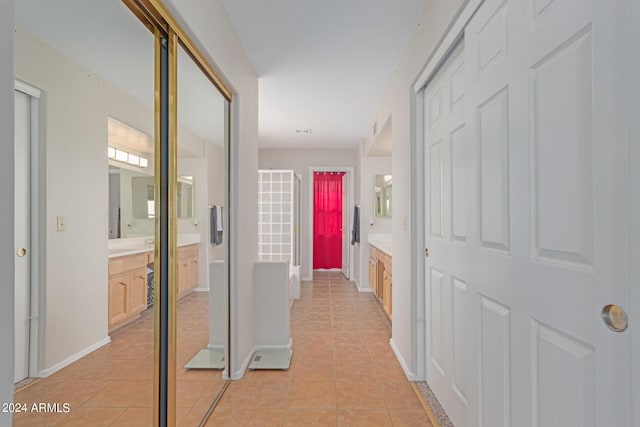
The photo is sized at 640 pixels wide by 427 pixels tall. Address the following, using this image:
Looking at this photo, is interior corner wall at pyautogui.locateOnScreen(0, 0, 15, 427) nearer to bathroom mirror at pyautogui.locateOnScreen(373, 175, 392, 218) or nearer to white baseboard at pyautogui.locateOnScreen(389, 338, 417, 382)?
white baseboard at pyautogui.locateOnScreen(389, 338, 417, 382)

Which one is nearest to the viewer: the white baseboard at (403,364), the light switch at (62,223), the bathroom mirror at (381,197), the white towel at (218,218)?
the light switch at (62,223)

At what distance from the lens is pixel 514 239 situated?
4.07ft

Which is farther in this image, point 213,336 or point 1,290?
point 213,336

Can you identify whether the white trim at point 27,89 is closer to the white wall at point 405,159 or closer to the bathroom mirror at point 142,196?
the bathroom mirror at point 142,196

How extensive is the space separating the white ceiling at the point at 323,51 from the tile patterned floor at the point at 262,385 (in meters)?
1.90

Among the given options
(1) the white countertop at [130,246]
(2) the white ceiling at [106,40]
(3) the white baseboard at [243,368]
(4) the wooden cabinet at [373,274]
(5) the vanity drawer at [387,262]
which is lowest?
(3) the white baseboard at [243,368]

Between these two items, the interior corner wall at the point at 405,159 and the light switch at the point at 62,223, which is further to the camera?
the interior corner wall at the point at 405,159

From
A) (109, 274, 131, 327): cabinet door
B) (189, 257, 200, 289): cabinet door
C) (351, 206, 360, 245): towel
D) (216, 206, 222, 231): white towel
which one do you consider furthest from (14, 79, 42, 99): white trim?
(351, 206, 360, 245): towel

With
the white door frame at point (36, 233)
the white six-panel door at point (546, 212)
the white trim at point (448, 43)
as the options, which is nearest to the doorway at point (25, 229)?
the white door frame at point (36, 233)

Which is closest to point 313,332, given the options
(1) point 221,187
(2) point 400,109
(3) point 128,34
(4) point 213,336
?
(4) point 213,336

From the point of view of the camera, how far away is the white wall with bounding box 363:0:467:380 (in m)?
2.21

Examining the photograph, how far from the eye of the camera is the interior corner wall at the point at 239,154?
2076 millimetres

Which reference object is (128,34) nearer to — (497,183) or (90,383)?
(90,383)

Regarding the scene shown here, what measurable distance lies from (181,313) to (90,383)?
692mm
